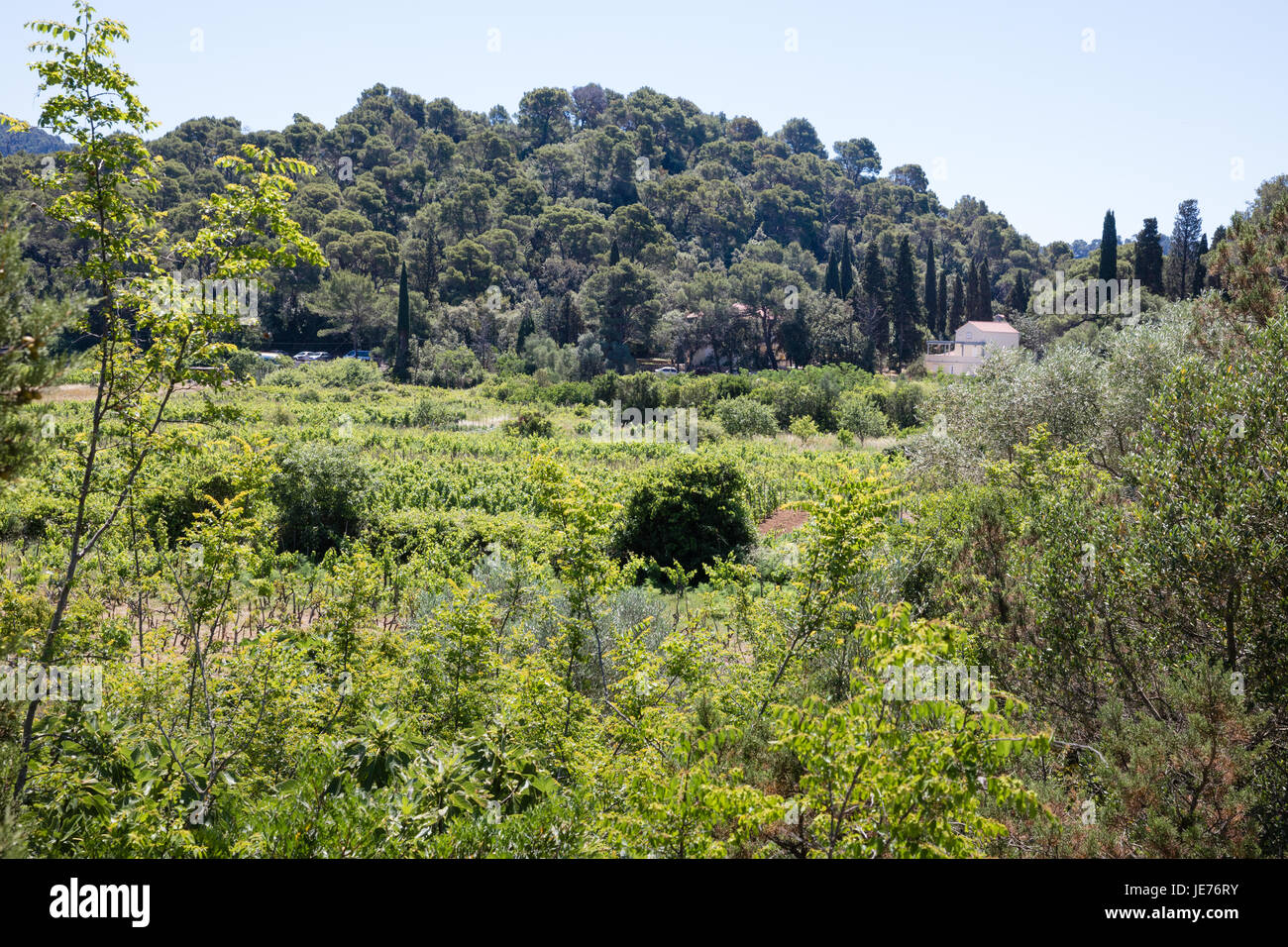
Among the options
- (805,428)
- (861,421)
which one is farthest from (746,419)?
(861,421)

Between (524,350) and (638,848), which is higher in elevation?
(524,350)

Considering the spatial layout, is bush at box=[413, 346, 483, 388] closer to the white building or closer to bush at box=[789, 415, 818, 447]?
bush at box=[789, 415, 818, 447]

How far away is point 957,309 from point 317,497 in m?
65.9

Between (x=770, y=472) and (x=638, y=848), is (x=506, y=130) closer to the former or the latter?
(x=770, y=472)

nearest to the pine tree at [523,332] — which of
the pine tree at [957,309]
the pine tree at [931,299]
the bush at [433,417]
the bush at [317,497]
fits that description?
the bush at [433,417]

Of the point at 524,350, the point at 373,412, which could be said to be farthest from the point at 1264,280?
the point at 524,350

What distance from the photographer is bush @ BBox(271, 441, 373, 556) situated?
1612 centimetres

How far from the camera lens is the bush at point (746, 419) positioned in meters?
33.4

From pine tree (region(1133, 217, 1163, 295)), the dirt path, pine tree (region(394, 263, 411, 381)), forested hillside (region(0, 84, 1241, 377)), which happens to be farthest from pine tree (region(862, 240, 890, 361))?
the dirt path

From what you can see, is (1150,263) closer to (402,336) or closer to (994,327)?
(994,327)

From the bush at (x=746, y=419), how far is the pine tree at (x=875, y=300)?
29856 millimetres

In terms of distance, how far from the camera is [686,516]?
16094 millimetres

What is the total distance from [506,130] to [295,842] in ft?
469
